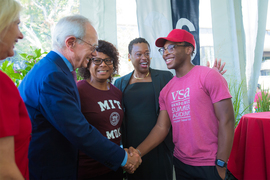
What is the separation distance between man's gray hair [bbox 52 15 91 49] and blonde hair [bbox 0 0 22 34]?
0.55 meters

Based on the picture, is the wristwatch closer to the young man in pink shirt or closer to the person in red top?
the young man in pink shirt

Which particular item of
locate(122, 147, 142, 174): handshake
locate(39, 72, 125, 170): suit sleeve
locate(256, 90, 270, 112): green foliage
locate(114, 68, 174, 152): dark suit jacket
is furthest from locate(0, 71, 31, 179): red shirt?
locate(256, 90, 270, 112): green foliage

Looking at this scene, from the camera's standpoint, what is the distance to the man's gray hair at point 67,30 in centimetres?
136

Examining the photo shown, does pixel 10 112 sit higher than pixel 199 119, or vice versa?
pixel 10 112

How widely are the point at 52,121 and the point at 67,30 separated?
64cm

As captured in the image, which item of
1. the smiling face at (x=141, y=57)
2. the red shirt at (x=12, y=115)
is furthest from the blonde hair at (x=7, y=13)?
the smiling face at (x=141, y=57)

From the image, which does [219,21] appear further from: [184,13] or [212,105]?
[212,105]

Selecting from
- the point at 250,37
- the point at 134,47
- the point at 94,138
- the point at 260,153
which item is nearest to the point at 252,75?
the point at 250,37

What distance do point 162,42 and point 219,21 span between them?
263cm

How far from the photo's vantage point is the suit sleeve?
3.64 ft

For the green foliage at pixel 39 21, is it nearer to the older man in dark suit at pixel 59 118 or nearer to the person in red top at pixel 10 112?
the older man in dark suit at pixel 59 118

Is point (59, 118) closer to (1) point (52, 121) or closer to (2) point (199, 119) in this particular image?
(1) point (52, 121)

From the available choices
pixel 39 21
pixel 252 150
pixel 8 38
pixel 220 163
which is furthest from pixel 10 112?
pixel 39 21

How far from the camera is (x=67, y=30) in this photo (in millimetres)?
1360
